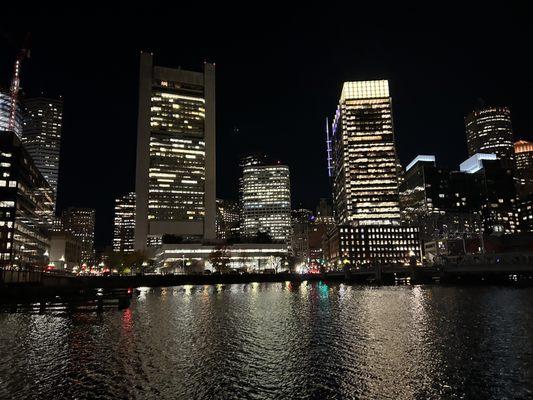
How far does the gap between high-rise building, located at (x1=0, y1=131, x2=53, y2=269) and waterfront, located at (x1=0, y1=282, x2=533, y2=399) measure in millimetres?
113710

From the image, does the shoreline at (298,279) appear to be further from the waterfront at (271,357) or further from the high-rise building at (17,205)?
the waterfront at (271,357)

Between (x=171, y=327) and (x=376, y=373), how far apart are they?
73.0ft

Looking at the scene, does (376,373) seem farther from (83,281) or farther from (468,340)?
(83,281)

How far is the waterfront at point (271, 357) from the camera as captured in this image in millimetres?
19172

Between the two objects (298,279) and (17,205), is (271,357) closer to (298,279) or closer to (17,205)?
(298,279)

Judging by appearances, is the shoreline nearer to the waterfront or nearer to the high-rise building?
the high-rise building

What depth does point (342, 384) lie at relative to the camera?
19.9 m

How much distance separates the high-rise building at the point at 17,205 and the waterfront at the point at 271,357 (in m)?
114

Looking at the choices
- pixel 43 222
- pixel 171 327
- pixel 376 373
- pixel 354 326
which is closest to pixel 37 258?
pixel 43 222

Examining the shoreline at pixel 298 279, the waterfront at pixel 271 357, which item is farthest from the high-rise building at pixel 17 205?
the waterfront at pixel 271 357

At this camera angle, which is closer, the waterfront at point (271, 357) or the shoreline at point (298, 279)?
the waterfront at point (271, 357)

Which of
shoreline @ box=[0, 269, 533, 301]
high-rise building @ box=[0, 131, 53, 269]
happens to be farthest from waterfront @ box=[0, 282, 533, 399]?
high-rise building @ box=[0, 131, 53, 269]

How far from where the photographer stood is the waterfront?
19.2 m

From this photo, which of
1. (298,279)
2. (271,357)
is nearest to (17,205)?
(298,279)
